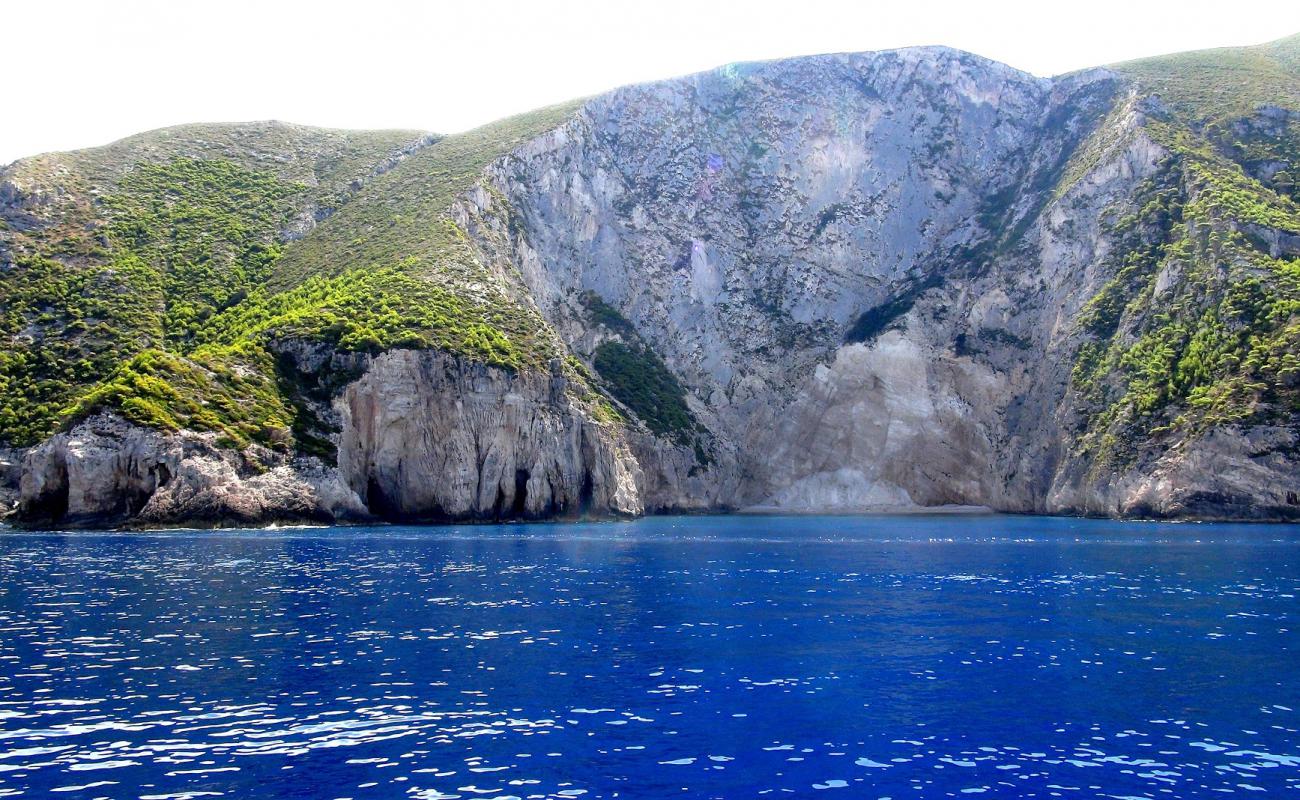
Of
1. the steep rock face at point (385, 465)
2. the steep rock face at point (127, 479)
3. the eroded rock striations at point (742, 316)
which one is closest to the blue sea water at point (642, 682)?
the steep rock face at point (127, 479)

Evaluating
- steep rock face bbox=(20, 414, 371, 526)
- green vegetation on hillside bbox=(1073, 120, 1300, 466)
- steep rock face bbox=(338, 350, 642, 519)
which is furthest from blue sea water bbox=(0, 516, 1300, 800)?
Answer: green vegetation on hillside bbox=(1073, 120, 1300, 466)

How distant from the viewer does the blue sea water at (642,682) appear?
17391 millimetres

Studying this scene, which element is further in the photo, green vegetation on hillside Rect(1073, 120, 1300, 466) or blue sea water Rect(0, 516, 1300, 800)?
green vegetation on hillside Rect(1073, 120, 1300, 466)

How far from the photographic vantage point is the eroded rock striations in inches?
3556

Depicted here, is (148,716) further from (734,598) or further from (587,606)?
(734,598)

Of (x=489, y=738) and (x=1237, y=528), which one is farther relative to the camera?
(x=1237, y=528)

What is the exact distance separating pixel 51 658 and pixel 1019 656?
25471 millimetres

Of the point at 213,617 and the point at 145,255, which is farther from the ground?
the point at 145,255

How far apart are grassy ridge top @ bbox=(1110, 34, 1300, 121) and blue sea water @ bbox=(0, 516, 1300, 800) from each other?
107 metres

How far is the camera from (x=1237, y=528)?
84.2 m

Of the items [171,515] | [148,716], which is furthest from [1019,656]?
[171,515]

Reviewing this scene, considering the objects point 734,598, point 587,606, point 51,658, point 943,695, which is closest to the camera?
point 943,695

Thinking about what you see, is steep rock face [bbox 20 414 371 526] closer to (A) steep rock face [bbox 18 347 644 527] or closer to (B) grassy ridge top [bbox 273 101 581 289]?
(A) steep rock face [bbox 18 347 644 527]

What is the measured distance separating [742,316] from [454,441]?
223 ft
